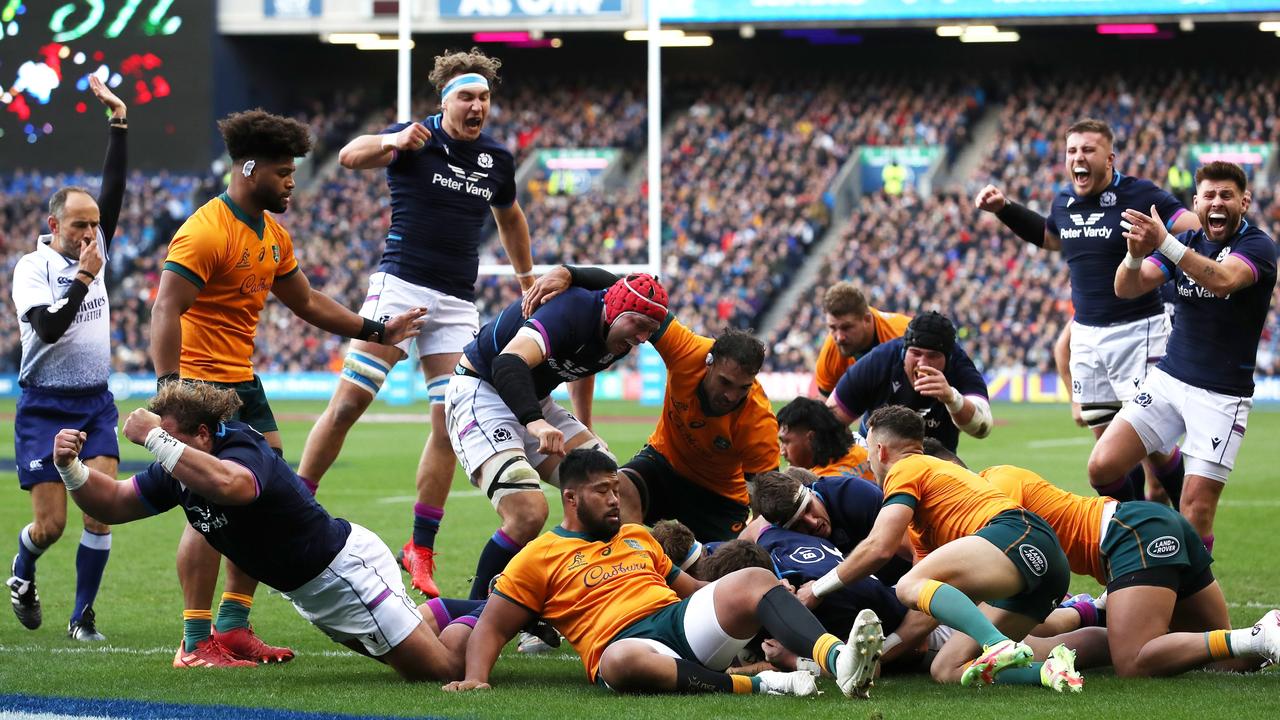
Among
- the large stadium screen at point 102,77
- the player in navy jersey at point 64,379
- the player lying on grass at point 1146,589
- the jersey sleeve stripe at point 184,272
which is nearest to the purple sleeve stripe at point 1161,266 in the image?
the player lying on grass at point 1146,589

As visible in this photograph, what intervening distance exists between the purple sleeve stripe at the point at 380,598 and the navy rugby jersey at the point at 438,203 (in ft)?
9.98

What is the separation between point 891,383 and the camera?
8180mm

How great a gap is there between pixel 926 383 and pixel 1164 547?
164cm

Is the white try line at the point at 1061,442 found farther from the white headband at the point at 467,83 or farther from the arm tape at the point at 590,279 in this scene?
the arm tape at the point at 590,279

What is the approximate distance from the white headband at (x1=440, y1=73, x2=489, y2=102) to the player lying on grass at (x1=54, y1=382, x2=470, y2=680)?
10.7 feet

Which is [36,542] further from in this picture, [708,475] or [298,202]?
[298,202]

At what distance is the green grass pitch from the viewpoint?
5.30 metres

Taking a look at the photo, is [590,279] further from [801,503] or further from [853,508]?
[853,508]

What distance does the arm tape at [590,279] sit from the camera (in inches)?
294

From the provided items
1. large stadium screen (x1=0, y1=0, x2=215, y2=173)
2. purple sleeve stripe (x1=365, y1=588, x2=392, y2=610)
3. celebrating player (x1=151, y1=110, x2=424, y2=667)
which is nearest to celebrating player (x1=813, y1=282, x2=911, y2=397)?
celebrating player (x1=151, y1=110, x2=424, y2=667)

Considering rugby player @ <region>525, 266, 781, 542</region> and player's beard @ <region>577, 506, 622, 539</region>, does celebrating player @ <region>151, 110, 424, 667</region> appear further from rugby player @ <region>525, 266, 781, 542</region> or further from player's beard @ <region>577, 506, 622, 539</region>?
player's beard @ <region>577, 506, 622, 539</region>

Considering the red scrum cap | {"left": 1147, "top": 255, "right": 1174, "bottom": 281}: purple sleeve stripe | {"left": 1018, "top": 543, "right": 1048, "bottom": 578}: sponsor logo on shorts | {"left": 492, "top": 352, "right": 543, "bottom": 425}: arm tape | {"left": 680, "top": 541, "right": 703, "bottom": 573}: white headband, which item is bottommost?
{"left": 680, "top": 541, "right": 703, "bottom": 573}: white headband

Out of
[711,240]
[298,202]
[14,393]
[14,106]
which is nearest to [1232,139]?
[711,240]

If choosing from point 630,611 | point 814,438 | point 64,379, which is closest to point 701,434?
point 814,438
